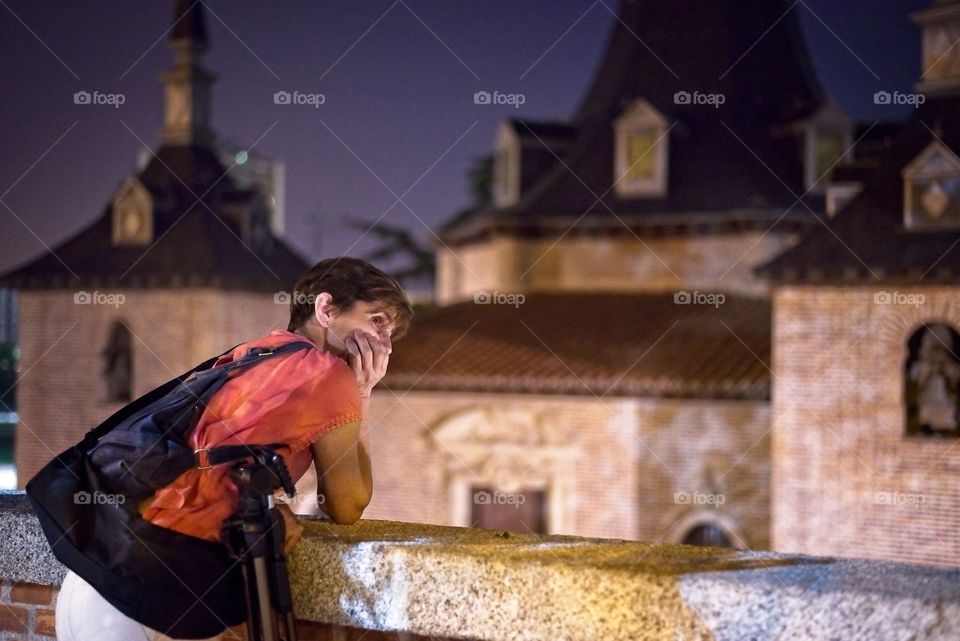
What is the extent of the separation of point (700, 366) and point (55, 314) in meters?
15.8

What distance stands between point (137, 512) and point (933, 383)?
1697 cm

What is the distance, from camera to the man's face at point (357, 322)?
296cm

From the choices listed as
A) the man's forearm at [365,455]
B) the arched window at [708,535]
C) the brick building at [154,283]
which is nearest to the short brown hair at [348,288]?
the man's forearm at [365,455]

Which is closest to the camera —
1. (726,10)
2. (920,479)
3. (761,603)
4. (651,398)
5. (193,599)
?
(761,603)

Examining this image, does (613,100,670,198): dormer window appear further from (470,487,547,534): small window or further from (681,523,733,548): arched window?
(681,523,733,548): arched window

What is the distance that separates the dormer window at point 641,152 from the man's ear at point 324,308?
22117mm

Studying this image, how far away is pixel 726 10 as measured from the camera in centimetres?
2708

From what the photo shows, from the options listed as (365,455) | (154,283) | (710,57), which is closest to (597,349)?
(710,57)

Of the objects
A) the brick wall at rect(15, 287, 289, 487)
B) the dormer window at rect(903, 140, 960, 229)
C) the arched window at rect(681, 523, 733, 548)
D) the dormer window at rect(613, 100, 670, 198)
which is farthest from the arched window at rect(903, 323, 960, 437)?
the brick wall at rect(15, 287, 289, 487)

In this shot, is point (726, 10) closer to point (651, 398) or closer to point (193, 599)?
point (651, 398)

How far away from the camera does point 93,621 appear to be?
264cm

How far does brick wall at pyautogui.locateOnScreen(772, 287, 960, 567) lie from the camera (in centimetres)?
1775

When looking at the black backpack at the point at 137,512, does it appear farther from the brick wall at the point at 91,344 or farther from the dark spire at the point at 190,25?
the dark spire at the point at 190,25

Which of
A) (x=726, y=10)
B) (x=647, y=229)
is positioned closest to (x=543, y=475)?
(x=647, y=229)
